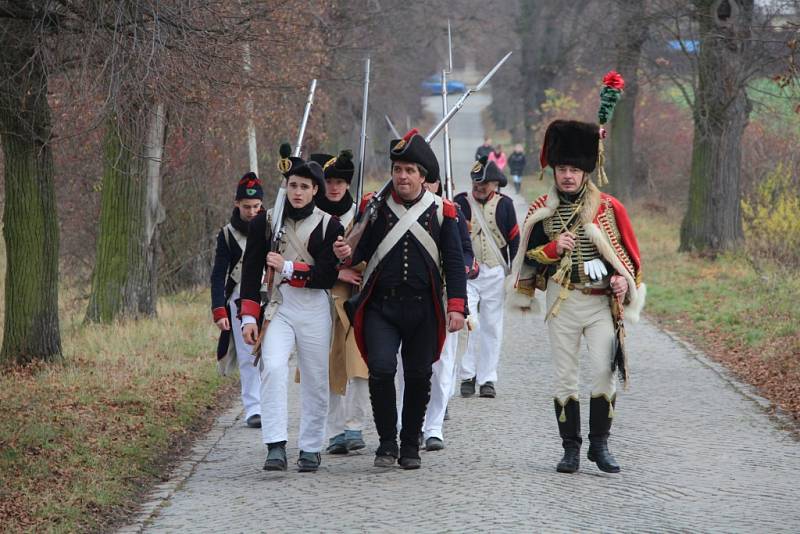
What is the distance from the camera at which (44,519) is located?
753cm

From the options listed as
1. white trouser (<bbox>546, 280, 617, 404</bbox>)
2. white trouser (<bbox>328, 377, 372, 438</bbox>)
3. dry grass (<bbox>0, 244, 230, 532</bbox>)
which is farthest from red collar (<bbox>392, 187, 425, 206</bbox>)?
dry grass (<bbox>0, 244, 230, 532</bbox>)

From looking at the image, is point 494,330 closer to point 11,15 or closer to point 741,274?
point 11,15

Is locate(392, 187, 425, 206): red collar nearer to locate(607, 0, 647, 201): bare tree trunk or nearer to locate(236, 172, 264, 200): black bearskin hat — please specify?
locate(236, 172, 264, 200): black bearskin hat

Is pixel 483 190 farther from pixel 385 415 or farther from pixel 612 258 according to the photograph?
pixel 385 415

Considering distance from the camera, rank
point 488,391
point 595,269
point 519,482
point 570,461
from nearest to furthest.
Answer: point 519,482 < point 595,269 < point 570,461 < point 488,391

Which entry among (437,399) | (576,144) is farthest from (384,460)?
(576,144)

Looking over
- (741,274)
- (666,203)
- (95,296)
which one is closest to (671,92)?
(666,203)

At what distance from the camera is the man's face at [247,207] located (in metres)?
10.8

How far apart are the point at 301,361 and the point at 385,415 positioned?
661 millimetres

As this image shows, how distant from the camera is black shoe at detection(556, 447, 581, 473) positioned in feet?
28.2

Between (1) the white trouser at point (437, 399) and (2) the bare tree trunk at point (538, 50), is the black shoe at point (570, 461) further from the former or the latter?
(2) the bare tree trunk at point (538, 50)

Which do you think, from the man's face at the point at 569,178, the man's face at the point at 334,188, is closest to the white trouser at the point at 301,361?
the man's face at the point at 334,188

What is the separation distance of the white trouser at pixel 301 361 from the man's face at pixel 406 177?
86cm

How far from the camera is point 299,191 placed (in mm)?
8844
